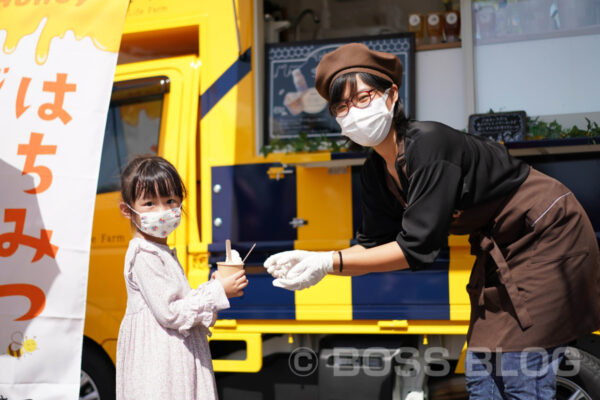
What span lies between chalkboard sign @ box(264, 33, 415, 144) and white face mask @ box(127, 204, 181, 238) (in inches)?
51.9

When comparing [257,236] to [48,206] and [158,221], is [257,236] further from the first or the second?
[158,221]

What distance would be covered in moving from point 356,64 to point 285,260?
2.21ft

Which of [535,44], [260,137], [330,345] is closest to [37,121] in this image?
[260,137]

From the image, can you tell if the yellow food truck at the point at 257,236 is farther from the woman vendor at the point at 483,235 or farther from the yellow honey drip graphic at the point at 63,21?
the woman vendor at the point at 483,235

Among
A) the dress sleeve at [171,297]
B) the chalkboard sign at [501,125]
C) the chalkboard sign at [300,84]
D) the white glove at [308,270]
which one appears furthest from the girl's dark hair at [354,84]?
the chalkboard sign at [300,84]

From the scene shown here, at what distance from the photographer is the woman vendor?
2031mm

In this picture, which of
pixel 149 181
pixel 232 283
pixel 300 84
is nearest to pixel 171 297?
pixel 232 283

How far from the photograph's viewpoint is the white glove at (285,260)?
2.14m

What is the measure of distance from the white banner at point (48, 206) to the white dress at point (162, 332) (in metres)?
0.63

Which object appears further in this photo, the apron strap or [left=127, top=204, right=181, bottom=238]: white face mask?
[left=127, top=204, right=181, bottom=238]: white face mask

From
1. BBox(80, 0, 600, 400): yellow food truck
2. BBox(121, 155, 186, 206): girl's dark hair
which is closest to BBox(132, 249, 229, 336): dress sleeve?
BBox(121, 155, 186, 206): girl's dark hair

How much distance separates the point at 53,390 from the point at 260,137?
5.13 feet

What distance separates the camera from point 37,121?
9.72 ft

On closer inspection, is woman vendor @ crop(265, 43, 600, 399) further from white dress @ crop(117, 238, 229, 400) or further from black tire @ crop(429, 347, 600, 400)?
black tire @ crop(429, 347, 600, 400)
